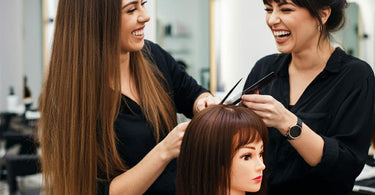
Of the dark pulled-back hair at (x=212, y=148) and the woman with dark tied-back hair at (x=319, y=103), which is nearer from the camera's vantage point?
the dark pulled-back hair at (x=212, y=148)

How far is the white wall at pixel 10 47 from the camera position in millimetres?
7801

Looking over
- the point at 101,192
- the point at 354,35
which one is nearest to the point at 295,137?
the point at 101,192

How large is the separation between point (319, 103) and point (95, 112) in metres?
0.72

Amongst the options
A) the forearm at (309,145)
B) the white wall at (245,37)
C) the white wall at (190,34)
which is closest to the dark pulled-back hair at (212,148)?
the forearm at (309,145)

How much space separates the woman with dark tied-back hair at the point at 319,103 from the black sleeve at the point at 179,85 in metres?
0.30

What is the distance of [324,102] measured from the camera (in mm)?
1566

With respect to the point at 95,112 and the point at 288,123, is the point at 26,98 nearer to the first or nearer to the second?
the point at 95,112

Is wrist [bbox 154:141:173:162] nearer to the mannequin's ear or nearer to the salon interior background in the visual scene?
the salon interior background

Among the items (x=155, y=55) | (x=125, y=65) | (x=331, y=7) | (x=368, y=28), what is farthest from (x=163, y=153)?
(x=368, y=28)

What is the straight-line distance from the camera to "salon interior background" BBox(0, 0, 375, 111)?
3.21m

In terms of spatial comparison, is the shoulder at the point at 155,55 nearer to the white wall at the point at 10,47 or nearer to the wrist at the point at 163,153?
the wrist at the point at 163,153

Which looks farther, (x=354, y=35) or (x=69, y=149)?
(x=354, y=35)

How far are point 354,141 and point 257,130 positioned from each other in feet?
1.26

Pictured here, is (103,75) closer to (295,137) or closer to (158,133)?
(158,133)
